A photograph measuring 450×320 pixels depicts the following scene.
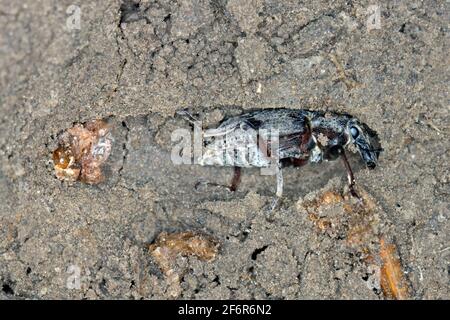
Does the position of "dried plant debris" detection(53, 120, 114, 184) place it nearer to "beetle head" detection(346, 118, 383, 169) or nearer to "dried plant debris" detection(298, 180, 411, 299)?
"dried plant debris" detection(298, 180, 411, 299)

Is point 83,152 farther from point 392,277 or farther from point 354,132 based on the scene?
point 392,277

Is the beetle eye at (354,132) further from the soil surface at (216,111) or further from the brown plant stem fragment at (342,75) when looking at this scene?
the brown plant stem fragment at (342,75)

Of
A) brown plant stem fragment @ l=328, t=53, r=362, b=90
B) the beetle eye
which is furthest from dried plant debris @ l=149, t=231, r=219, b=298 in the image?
brown plant stem fragment @ l=328, t=53, r=362, b=90

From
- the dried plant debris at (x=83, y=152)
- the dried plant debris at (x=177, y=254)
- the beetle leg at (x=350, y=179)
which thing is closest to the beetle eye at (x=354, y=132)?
the beetle leg at (x=350, y=179)

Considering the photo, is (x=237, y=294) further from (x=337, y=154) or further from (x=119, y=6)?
(x=119, y=6)

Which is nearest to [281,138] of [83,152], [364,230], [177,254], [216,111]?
[216,111]
